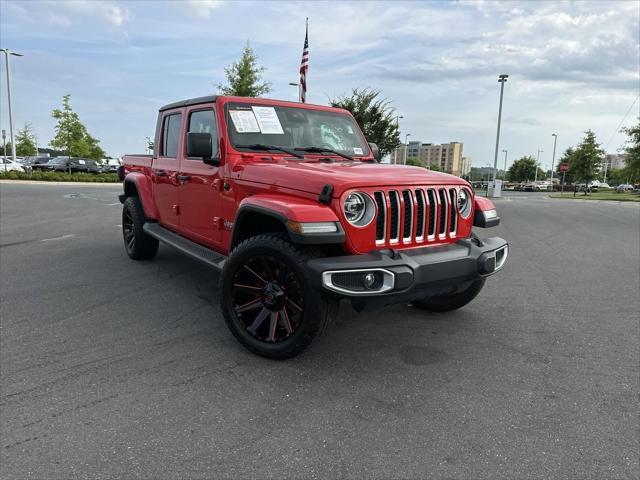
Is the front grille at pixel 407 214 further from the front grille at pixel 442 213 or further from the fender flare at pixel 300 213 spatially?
the fender flare at pixel 300 213

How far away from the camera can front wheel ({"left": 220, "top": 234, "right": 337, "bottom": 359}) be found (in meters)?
3.00

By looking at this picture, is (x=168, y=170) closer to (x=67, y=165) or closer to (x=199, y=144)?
(x=199, y=144)

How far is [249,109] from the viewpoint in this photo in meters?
4.29

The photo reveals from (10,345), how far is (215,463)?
2.21m

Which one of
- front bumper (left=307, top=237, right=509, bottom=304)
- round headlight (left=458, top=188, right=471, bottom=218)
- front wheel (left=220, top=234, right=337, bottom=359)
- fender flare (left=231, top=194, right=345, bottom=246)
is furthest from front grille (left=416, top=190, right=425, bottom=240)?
front wheel (left=220, top=234, right=337, bottom=359)

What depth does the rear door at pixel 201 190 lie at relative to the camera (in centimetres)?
412

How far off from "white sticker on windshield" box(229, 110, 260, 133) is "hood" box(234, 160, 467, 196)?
1.53 ft

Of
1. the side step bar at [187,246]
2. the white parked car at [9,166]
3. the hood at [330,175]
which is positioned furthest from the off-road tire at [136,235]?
the white parked car at [9,166]

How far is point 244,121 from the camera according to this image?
418 centimetres

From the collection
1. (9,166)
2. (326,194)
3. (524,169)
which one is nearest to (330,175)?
(326,194)

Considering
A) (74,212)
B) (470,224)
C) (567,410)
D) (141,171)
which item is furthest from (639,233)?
(74,212)

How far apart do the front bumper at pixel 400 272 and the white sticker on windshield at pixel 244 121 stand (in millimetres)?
1754

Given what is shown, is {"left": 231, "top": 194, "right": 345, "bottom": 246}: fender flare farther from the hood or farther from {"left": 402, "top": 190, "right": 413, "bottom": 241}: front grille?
{"left": 402, "top": 190, "right": 413, "bottom": 241}: front grille

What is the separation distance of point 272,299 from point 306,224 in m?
0.66
